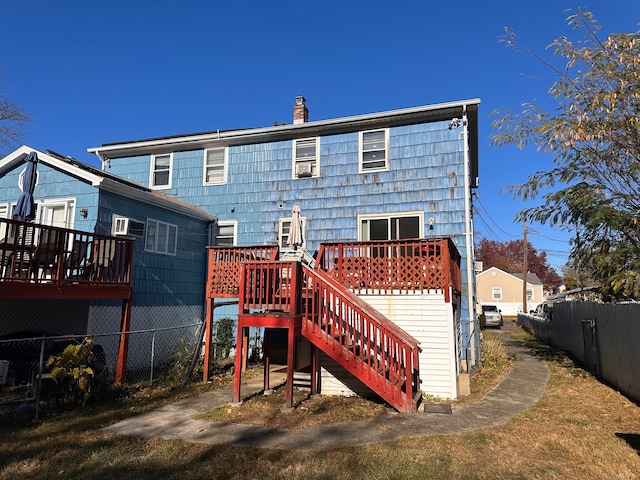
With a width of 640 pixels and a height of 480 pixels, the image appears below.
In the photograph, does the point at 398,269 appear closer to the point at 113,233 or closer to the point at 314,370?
the point at 314,370

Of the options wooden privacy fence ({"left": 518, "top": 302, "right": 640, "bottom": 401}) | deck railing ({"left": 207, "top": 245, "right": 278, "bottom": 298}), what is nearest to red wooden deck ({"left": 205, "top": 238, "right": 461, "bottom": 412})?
deck railing ({"left": 207, "top": 245, "right": 278, "bottom": 298})

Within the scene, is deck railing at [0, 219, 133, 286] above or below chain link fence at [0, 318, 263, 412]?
above

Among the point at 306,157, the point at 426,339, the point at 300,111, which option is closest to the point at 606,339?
the point at 426,339

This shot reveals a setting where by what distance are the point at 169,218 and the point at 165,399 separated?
20.3 ft

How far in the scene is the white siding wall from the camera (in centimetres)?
808

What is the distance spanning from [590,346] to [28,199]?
14.2m

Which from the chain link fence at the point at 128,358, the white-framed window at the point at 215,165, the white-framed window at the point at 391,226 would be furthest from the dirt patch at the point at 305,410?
the white-framed window at the point at 215,165

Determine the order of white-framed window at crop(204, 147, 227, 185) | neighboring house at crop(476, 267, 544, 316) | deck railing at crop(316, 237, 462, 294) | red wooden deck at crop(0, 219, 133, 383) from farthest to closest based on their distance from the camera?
neighboring house at crop(476, 267, 544, 316) → white-framed window at crop(204, 147, 227, 185) → deck railing at crop(316, 237, 462, 294) → red wooden deck at crop(0, 219, 133, 383)

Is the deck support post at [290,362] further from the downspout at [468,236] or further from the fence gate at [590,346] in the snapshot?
the fence gate at [590,346]

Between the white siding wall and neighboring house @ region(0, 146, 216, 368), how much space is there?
590 centimetres

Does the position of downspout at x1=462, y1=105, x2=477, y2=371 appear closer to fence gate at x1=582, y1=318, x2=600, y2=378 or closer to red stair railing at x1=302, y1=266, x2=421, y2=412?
fence gate at x1=582, y1=318, x2=600, y2=378

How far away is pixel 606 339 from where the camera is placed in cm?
959

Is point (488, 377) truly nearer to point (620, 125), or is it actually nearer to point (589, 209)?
point (589, 209)

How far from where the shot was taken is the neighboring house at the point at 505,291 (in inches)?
1762
